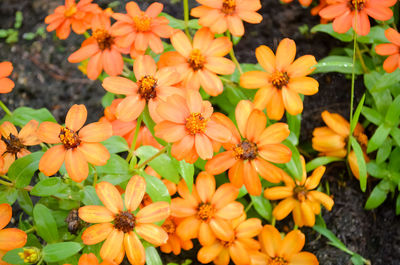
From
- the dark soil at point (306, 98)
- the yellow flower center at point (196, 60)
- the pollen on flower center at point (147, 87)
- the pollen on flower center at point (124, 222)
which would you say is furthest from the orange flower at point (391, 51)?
the pollen on flower center at point (124, 222)

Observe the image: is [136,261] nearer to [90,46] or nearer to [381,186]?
[90,46]

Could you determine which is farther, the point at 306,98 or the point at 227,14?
the point at 306,98

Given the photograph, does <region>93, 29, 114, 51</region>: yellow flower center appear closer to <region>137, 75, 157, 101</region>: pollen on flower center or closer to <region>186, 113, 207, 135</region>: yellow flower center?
<region>137, 75, 157, 101</region>: pollen on flower center

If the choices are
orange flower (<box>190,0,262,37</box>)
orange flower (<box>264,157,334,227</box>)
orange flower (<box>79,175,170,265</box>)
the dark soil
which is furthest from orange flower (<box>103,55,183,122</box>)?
the dark soil

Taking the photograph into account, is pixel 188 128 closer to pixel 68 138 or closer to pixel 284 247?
pixel 68 138

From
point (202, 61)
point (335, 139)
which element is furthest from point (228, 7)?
point (335, 139)

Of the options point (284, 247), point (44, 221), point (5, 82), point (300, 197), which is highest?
point (5, 82)
